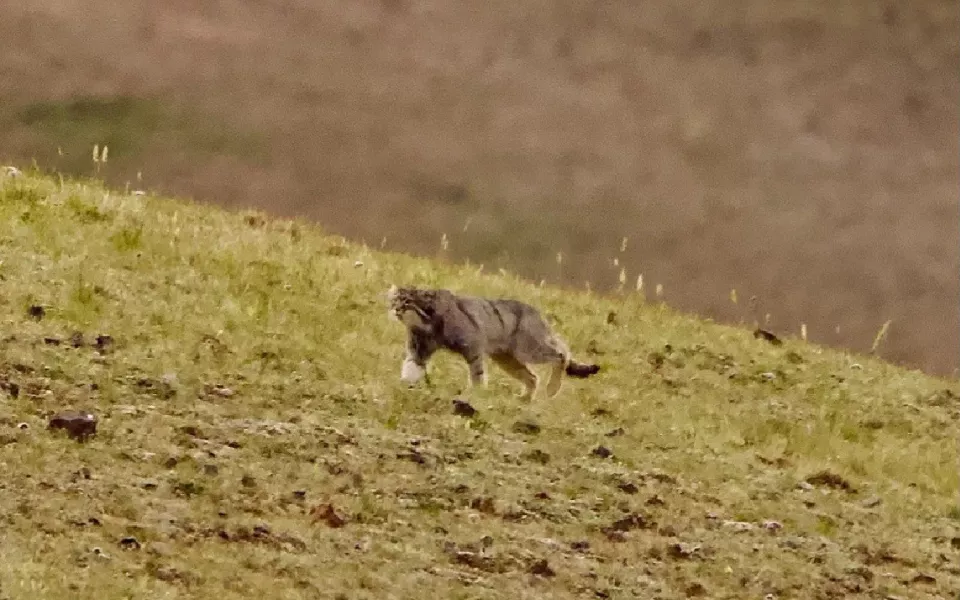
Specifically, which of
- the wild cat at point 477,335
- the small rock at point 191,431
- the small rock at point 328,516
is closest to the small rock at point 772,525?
the wild cat at point 477,335

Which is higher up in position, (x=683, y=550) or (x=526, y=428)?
(x=526, y=428)

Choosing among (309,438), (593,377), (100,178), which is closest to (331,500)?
(309,438)

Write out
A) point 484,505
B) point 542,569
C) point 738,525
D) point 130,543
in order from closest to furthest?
point 130,543
point 542,569
point 484,505
point 738,525

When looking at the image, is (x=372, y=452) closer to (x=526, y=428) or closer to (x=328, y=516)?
(x=328, y=516)

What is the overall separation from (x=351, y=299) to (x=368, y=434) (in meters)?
1.87

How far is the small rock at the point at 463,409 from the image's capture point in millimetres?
4855

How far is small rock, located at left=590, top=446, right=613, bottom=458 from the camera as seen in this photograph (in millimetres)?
4723

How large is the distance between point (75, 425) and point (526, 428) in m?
1.73

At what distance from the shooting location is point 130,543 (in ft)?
10.6

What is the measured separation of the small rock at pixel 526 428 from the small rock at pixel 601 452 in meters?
0.24

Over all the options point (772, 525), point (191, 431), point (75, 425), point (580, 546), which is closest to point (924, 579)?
point (772, 525)

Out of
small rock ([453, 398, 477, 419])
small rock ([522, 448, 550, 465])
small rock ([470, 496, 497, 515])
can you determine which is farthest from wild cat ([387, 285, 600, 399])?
small rock ([470, 496, 497, 515])

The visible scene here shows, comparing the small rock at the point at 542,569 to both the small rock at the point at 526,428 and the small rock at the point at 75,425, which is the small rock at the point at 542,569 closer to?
the small rock at the point at 526,428

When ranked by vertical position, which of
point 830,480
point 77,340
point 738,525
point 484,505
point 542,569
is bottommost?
point 542,569
